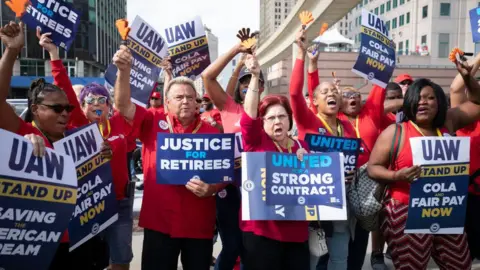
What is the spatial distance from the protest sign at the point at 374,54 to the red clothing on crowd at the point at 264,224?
6.01ft

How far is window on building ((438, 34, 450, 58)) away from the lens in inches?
1941

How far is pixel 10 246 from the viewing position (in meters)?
2.42

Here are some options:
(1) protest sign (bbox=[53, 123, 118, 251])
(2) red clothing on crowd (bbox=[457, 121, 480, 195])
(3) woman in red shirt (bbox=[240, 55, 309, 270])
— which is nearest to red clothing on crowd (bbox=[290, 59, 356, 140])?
(3) woman in red shirt (bbox=[240, 55, 309, 270])

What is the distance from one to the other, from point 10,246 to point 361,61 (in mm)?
3640

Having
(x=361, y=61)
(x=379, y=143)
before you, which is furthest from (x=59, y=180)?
(x=361, y=61)

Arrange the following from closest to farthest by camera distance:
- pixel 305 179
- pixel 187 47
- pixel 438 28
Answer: pixel 305 179
pixel 187 47
pixel 438 28

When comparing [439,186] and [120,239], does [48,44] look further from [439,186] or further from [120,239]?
[439,186]

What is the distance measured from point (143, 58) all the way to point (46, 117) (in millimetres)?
2151

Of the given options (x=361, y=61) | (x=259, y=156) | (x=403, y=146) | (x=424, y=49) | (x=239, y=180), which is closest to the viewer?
(x=259, y=156)

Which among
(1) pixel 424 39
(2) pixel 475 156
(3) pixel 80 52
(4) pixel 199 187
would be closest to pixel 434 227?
(2) pixel 475 156

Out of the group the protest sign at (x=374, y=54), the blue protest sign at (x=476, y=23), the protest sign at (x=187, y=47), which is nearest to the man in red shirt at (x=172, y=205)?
the protest sign at (x=374, y=54)

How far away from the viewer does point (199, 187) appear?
→ 317 centimetres

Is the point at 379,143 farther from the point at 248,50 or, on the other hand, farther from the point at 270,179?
the point at 248,50

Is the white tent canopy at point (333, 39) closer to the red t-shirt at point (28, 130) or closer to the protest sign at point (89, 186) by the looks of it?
the protest sign at point (89, 186)
